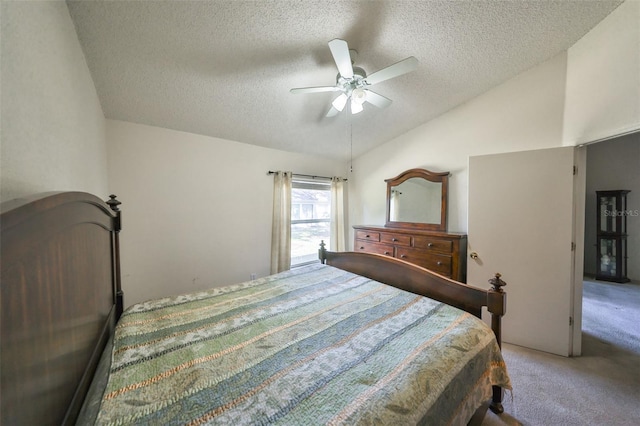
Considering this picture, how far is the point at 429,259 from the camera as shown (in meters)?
2.64

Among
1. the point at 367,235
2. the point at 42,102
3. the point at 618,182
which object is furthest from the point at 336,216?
the point at 618,182

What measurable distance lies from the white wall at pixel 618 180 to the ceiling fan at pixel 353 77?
13.6 feet

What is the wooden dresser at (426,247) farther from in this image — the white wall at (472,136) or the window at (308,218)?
the window at (308,218)

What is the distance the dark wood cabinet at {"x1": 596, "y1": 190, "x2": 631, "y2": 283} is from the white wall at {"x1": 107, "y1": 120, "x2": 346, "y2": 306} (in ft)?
17.1

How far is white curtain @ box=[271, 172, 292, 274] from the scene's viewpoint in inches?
123

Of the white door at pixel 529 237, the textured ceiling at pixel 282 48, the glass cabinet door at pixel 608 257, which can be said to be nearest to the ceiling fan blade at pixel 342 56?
the textured ceiling at pixel 282 48

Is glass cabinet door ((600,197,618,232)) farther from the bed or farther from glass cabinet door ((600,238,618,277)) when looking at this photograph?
the bed

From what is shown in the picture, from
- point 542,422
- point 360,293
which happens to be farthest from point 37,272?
point 542,422

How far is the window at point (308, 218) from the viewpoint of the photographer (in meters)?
3.51

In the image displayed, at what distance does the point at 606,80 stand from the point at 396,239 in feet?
7.14

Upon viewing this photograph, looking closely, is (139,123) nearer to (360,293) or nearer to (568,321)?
(360,293)

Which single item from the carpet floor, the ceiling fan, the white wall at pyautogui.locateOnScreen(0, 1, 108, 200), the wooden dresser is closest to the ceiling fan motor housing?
the ceiling fan

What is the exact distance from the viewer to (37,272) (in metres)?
0.52

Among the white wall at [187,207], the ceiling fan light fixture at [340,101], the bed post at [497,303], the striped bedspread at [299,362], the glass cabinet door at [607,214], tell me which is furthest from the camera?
the glass cabinet door at [607,214]
